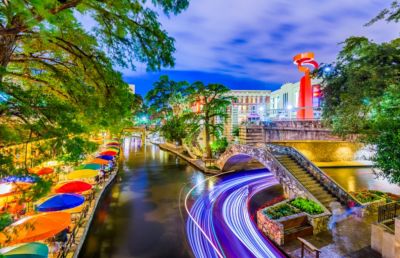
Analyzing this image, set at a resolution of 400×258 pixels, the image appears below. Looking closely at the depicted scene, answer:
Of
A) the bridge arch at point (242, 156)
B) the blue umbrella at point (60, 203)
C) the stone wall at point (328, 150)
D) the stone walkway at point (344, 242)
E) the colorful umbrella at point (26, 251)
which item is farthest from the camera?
the stone wall at point (328, 150)

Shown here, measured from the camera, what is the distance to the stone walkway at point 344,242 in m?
8.60

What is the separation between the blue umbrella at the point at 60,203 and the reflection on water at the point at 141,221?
5.46ft

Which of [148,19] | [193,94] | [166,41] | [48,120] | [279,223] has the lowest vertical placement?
[279,223]

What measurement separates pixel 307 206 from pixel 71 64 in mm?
12490

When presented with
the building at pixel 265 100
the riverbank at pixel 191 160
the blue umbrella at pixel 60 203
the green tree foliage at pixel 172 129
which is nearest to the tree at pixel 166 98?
the green tree foliage at pixel 172 129

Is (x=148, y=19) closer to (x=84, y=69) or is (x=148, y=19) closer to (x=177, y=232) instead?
(x=84, y=69)

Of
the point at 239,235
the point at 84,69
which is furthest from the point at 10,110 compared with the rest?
the point at 239,235

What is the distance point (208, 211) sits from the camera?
13.3 meters

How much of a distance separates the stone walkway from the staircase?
1.95 meters

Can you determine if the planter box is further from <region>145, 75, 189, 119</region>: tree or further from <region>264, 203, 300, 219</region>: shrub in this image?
<region>145, 75, 189, 119</region>: tree

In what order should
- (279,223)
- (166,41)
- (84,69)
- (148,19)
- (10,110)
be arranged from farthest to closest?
(279,223)
(84,69)
(166,41)
(148,19)
(10,110)

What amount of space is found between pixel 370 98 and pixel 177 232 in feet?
34.8

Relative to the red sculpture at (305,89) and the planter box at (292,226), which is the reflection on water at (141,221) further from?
the red sculpture at (305,89)

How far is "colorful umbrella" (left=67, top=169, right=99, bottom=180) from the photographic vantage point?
47.1 feet
